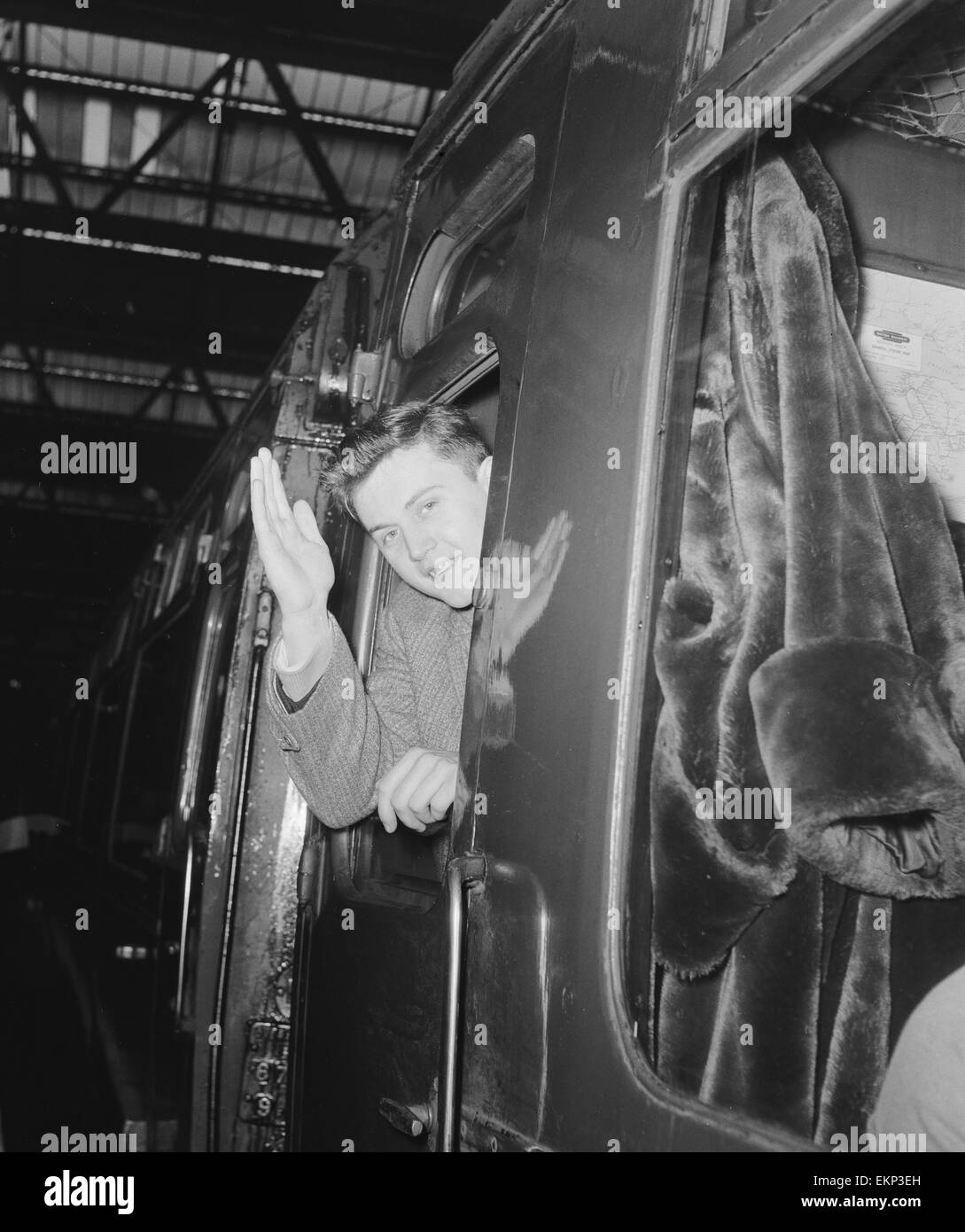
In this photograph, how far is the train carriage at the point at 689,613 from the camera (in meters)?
1.04

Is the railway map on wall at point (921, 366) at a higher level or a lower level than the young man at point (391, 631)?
higher

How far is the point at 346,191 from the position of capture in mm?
8641

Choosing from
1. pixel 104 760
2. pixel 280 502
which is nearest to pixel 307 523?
pixel 280 502

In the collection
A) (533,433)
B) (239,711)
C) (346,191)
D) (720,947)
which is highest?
(346,191)

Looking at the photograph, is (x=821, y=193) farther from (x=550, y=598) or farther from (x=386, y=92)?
(x=386, y=92)

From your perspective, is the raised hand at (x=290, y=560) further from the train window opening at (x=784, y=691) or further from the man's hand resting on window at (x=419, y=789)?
the train window opening at (x=784, y=691)

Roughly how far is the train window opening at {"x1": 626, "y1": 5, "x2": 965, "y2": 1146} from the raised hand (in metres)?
0.65

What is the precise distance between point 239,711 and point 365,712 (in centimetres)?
65

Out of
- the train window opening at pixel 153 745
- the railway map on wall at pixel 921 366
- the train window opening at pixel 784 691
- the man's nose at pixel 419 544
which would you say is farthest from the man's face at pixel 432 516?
the train window opening at pixel 153 745

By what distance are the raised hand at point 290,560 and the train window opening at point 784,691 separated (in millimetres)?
646

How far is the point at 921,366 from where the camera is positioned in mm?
1622

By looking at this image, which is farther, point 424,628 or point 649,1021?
point 424,628

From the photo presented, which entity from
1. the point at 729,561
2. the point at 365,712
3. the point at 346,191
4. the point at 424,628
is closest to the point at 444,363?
the point at 424,628

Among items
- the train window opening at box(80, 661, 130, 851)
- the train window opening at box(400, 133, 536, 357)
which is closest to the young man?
the train window opening at box(400, 133, 536, 357)
